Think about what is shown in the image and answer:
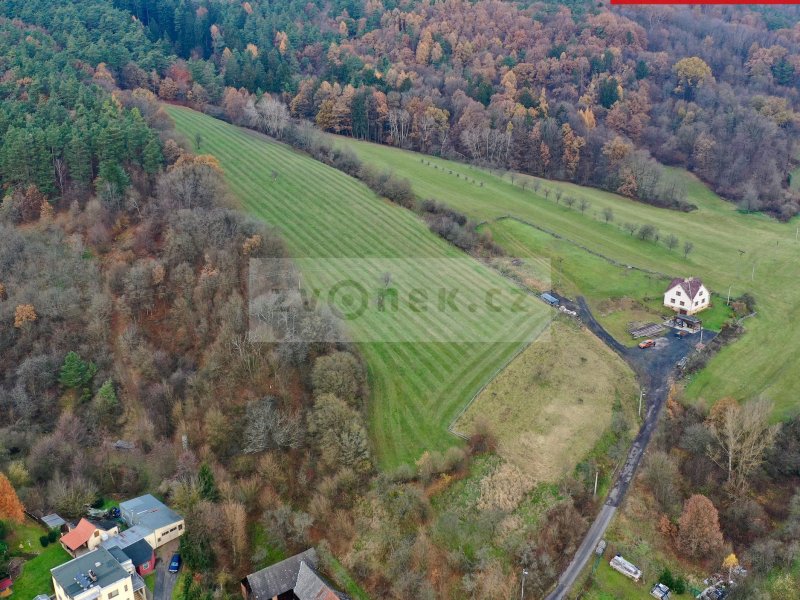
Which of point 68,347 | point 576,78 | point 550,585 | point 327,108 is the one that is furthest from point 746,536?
point 576,78

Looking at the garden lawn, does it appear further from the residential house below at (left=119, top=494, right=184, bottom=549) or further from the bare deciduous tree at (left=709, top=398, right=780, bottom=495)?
the bare deciduous tree at (left=709, top=398, right=780, bottom=495)

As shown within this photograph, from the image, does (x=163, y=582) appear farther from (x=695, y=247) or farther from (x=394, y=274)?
(x=695, y=247)

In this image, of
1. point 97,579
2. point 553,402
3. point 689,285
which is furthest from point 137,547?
point 689,285

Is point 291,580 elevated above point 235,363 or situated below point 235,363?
below

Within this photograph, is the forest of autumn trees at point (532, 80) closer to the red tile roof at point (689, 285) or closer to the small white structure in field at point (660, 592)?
the red tile roof at point (689, 285)

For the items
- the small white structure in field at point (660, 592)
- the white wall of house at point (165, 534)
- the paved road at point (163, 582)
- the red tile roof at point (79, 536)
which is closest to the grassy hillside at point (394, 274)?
the white wall of house at point (165, 534)

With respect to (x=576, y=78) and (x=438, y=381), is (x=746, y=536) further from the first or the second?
(x=576, y=78)
